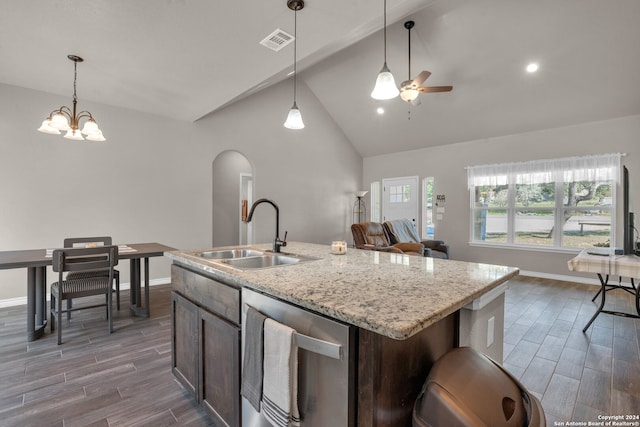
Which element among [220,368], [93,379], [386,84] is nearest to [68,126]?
[93,379]

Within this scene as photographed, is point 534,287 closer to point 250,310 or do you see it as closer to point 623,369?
point 623,369

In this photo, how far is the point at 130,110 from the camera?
13.2 feet

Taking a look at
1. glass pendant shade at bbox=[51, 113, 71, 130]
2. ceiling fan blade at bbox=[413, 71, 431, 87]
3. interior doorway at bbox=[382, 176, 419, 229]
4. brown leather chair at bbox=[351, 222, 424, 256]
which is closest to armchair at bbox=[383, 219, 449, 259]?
brown leather chair at bbox=[351, 222, 424, 256]

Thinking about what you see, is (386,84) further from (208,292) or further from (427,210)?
(427,210)

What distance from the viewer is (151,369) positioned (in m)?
2.11

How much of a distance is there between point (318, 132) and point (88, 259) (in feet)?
16.2

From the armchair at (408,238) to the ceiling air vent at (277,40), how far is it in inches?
136

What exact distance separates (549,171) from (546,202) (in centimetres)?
55

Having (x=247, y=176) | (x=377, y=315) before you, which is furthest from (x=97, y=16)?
(x=247, y=176)

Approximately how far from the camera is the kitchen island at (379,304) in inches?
31.2

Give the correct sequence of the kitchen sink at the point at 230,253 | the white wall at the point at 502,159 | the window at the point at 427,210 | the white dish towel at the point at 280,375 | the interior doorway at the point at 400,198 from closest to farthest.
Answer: the white dish towel at the point at 280,375 < the kitchen sink at the point at 230,253 < the white wall at the point at 502,159 < the window at the point at 427,210 < the interior doorway at the point at 400,198

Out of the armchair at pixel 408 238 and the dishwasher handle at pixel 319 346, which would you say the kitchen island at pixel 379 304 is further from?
the armchair at pixel 408 238

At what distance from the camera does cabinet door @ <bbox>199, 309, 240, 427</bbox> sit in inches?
50.3

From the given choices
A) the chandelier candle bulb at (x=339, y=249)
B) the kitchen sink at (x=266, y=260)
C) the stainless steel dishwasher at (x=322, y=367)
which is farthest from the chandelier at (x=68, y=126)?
the stainless steel dishwasher at (x=322, y=367)
